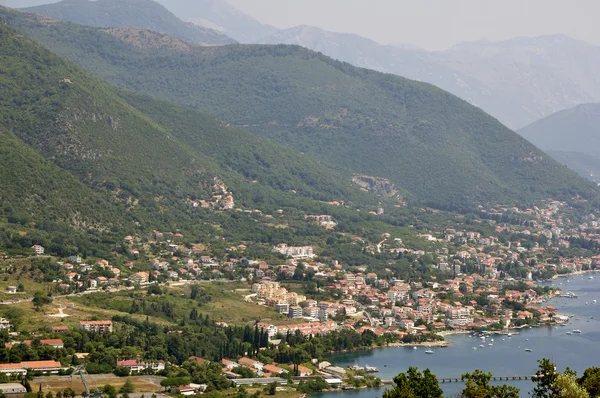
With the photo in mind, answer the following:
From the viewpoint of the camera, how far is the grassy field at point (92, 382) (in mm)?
49312

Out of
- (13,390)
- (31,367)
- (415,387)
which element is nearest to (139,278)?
(31,367)

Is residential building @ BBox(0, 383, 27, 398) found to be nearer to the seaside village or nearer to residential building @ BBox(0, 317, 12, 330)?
the seaside village

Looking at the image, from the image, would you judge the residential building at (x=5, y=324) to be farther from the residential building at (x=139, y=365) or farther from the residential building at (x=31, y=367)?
the residential building at (x=139, y=365)

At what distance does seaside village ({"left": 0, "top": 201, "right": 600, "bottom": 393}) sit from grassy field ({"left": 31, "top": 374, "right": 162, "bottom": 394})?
1388 mm

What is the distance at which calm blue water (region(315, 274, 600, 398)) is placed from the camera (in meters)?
60.5

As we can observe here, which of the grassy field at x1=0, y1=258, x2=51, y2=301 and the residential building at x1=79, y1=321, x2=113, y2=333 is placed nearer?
the residential building at x1=79, y1=321, x2=113, y2=333

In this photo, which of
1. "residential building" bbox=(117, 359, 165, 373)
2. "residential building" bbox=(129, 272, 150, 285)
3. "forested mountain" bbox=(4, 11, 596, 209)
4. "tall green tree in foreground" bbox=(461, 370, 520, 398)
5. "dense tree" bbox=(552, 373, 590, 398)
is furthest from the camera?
"forested mountain" bbox=(4, 11, 596, 209)

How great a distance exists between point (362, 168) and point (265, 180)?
851 inches

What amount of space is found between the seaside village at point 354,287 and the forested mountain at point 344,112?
95.7 feet

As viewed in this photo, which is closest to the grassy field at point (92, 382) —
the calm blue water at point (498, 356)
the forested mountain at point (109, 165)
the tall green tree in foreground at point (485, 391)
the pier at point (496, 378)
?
the calm blue water at point (498, 356)

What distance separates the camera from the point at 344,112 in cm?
15275

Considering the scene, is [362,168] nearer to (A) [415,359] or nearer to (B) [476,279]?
(B) [476,279]

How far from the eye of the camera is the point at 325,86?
156375 millimetres

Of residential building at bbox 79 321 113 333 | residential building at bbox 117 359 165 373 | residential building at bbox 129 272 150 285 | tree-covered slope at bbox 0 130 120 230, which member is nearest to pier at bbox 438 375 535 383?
residential building at bbox 117 359 165 373
